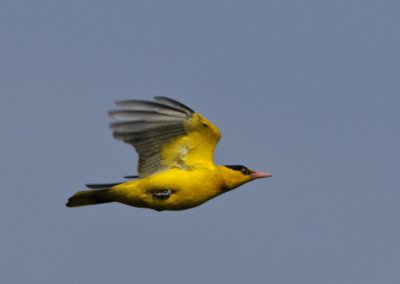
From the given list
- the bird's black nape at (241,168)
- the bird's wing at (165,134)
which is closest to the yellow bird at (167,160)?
the bird's wing at (165,134)

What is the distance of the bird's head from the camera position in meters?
18.8

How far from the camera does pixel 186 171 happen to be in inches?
A: 723

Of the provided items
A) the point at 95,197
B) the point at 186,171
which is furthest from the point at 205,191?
the point at 95,197

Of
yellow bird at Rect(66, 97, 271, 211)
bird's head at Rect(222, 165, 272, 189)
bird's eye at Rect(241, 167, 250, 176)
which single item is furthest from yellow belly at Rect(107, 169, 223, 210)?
bird's eye at Rect(241, 167, 250, 176)

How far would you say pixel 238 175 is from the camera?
19.0 m

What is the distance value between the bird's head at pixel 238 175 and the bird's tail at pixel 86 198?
Answer: 177 cm

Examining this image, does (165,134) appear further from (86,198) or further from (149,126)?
(86,198)

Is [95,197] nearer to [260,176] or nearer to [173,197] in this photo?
[173,197]

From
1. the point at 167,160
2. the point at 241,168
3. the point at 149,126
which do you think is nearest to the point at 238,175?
the point at 241,168

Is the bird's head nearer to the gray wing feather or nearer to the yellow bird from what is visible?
the yellow bird

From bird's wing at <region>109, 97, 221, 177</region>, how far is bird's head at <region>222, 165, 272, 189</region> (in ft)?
1.17

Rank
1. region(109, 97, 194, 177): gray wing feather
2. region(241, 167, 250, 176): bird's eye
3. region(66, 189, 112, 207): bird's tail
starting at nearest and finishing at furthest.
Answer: region(109, 97, 194, 177): gray wing feather < region(66, 189, 112, 207): bird's tail < region(241, 167, 250, 176): bird's eye

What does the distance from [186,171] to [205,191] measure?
391 millimetres

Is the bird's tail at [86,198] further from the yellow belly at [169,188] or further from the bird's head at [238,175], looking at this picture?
the bird's head at [238,175]
